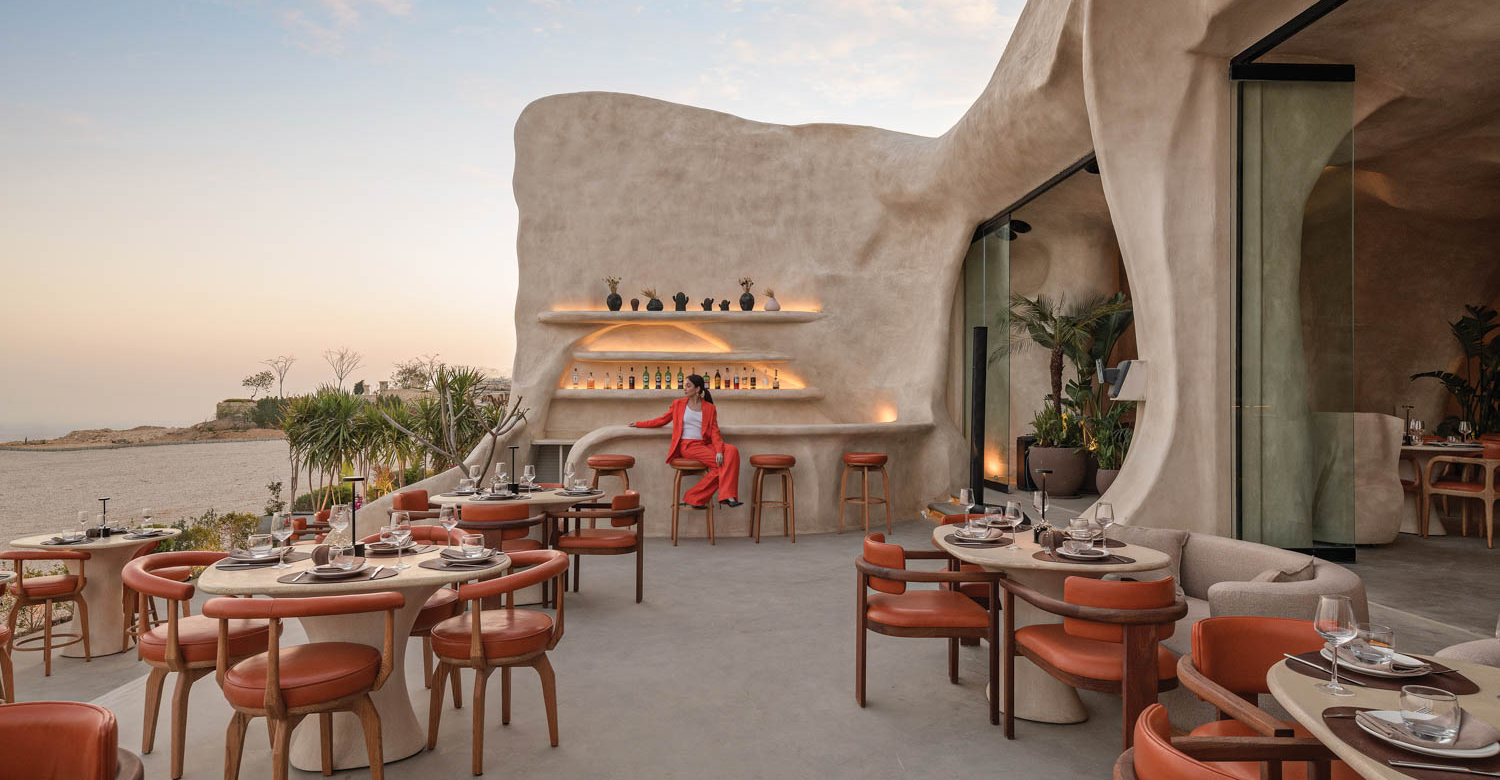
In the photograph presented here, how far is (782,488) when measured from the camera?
8070mm

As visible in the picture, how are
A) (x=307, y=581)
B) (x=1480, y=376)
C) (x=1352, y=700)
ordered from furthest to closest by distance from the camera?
(x=1480, y=376) → (x=307, y=581) → (x=1352, y=700)

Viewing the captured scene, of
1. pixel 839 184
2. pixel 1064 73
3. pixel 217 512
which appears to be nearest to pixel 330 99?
pixel 217 512

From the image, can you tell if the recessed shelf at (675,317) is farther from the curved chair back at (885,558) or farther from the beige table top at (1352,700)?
the beige table top at (1352,700)

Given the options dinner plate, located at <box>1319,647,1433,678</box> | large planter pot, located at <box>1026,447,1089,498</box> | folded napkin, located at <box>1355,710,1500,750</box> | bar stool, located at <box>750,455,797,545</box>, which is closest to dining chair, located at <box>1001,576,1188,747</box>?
dinner plate, located at <box>1319,647,1433,678</box>

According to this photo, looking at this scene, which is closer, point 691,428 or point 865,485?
point 691,428

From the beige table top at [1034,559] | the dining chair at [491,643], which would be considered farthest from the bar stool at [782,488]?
the dining chair at [491,643]

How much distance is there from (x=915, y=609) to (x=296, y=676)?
2.42 metres

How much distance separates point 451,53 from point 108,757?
35.7 feet

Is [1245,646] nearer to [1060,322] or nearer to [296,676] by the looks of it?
[296,676]

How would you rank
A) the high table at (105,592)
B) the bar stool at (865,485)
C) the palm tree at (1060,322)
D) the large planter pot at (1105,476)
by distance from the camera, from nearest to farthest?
the high table at (105,592), the bar stool at (865,485), the large planter pot at (1105,476), the palm tree at (1060,322)

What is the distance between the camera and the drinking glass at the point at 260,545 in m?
3.08

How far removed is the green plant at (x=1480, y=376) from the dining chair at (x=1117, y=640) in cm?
773

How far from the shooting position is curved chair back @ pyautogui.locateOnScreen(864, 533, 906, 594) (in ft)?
11.3

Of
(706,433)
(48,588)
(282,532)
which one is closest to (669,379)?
(706,433)
